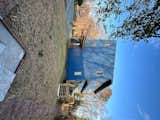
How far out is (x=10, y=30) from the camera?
15.2 ft

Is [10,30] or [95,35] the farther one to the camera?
[95,35]

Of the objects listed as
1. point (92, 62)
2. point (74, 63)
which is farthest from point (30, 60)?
point (92, 62)

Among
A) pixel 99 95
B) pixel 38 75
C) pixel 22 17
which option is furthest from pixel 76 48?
pixel 22 17

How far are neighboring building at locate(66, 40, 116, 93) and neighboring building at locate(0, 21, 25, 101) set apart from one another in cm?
1232

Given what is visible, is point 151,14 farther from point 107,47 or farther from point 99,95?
point 99,95

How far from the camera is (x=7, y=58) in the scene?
4.46 metres

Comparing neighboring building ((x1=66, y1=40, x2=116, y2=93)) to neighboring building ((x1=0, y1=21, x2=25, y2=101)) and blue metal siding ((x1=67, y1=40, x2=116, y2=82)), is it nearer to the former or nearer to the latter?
blue metal siding ((x1=67, y1=40, x2=116, y2=82))

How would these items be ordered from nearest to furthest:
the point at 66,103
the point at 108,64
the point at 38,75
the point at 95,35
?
the point at 38,75, the point at 66,103, the point at 108,64, the point at 95,35

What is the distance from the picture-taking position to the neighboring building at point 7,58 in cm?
427

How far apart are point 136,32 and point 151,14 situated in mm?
616

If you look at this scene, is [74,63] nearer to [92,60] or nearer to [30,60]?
[92,60]

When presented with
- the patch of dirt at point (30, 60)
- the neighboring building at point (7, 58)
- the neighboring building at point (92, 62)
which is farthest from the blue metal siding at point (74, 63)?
the neighboring building at point (7, 58)

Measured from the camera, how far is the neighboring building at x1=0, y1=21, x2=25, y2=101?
14.0ft

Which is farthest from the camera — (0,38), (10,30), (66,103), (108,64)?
(108,64)
